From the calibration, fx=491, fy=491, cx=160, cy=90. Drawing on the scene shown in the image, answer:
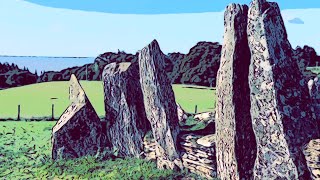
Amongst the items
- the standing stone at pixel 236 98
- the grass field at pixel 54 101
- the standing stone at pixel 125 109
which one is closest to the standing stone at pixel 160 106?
the standing stone at pixel 125 109

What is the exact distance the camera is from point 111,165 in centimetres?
1745

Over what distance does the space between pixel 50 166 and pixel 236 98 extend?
859cm

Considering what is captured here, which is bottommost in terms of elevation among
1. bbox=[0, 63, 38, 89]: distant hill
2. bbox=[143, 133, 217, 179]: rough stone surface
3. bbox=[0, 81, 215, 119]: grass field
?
bbox=[143, 133, 217, 179]: rough stone surface

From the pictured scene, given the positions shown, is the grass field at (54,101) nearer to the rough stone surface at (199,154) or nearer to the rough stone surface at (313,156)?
the rough stone surface at (199,154)

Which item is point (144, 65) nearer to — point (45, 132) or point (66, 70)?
point (45, 132)

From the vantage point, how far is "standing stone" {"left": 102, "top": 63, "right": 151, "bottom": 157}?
59.1 feet

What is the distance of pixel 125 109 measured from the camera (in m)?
18.2

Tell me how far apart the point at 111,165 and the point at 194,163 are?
142 inches

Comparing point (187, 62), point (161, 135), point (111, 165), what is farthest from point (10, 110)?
point (187, 62)

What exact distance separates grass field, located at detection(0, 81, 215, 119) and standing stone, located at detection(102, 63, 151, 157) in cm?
1109

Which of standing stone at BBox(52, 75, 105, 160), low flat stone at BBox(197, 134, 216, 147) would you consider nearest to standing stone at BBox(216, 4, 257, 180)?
low flat stone at BBox(197, 134, 216, 147)

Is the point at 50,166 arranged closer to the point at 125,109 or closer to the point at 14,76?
the point at 125,109

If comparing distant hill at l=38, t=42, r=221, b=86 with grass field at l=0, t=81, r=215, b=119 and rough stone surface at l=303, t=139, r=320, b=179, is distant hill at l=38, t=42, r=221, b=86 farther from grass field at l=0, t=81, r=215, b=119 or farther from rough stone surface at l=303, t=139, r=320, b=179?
rough stone surface at l=303, t=139, r=320, b=179

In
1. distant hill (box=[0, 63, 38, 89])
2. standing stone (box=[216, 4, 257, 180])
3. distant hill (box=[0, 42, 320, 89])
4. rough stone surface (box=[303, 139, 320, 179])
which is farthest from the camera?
distant hill (box=[0, 63, 38, 89])
